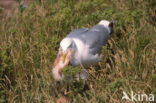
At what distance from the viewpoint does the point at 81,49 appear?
3803mm

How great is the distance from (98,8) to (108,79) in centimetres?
168

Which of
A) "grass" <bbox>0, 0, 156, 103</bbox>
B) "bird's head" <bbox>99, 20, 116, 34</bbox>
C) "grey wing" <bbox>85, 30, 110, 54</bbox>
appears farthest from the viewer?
"bird's head" <bbox>99, 20, 116, 34</bbox>

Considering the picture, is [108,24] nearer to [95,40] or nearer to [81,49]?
[95,40]

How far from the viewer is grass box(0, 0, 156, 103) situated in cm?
349

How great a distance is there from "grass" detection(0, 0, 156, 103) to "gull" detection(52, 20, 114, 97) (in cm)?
14

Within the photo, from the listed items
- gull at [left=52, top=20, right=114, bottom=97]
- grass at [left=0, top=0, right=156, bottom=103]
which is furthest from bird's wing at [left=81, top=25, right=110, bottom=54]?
grass at [left=0, top=0, right=156, bottom=103]

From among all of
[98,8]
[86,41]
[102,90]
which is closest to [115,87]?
[102,90]

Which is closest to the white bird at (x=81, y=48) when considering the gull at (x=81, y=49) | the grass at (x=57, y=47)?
the gull at (x=81, y=49)

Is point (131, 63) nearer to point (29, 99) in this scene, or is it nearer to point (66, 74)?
point (66, 74)

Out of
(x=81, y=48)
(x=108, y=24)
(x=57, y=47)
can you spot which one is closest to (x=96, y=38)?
(x=81, y=48)

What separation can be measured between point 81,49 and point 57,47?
70cm

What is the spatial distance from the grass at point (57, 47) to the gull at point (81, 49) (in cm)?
14

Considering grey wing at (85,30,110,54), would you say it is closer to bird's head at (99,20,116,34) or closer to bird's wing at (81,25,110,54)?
bird's wing at (81,25,110,54)

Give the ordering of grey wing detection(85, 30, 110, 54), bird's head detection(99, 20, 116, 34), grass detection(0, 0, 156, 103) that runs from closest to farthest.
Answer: grass detection(0, 0, 156, 103)
grey wing detection(85, 30, 110, 54)
bird's head detection(99, 20, 116, 34)
